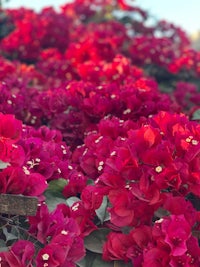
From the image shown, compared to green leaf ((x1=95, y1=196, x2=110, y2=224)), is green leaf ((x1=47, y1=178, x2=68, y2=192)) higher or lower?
green leaf ((x1=95, y1=196, x2=110, y2=224))

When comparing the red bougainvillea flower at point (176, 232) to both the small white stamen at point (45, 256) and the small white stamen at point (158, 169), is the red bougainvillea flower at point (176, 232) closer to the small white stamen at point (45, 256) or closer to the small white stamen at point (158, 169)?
the small white stamen at point (158, 169)

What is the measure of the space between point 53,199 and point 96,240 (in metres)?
0.31

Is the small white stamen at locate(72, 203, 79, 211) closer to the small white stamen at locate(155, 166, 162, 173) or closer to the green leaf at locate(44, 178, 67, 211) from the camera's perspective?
the green leaf at locate(44, 178, 67, 211)

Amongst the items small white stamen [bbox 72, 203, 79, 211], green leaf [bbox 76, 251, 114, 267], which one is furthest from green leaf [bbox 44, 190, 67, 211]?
green leaf [bbox 76, 251, 114, 267]

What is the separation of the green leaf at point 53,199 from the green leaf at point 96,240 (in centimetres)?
22

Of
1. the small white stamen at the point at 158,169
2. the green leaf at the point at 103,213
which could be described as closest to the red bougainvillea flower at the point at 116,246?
the green leaf at the point at 103,213

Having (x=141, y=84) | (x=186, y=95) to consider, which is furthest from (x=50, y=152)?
(x=186, y=95)

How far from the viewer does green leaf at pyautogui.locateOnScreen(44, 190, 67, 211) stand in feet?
7.63

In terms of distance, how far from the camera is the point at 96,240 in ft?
7.06

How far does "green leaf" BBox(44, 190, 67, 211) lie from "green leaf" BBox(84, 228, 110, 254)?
224 mm

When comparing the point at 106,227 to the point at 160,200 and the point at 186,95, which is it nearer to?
the point at 160,200

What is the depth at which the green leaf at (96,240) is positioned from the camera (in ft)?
6.95

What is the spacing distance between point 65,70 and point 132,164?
3.10 metres

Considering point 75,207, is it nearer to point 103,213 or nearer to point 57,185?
point 103,213
